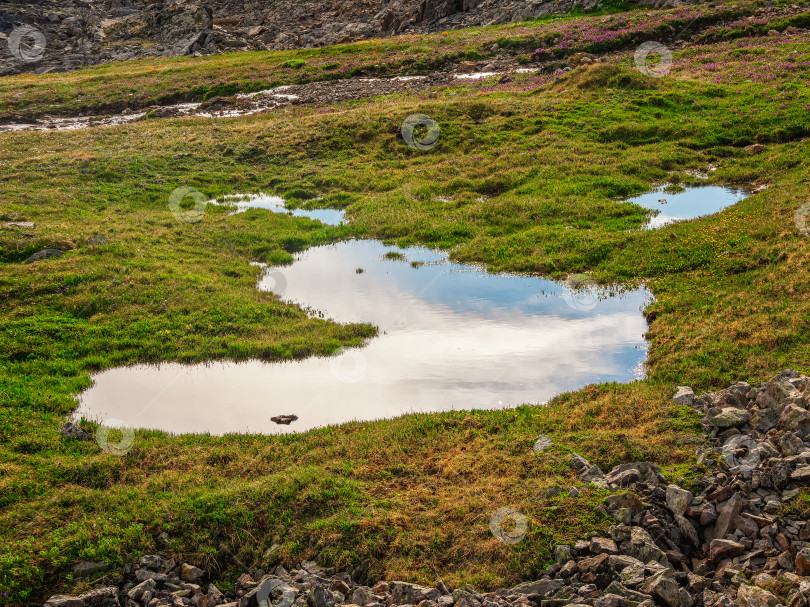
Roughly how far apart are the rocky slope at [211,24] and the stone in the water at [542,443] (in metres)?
72.0

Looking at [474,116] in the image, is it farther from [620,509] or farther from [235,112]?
[620,509]

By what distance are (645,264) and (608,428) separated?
10187 millimetres

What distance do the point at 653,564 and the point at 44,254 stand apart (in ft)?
76.9

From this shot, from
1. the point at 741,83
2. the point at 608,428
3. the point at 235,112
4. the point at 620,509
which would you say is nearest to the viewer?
the point at 620,509

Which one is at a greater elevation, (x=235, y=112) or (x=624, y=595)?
(x=235, y=112)

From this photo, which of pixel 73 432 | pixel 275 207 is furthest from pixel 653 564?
pixel 275 207

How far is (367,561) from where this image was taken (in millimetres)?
10242

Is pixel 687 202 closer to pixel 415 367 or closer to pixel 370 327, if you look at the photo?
pixel 370 327

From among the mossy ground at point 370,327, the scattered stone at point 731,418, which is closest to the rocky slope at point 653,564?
the mossy ground at point 370,327

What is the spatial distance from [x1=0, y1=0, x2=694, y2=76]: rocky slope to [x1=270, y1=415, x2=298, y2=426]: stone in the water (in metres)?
72.1

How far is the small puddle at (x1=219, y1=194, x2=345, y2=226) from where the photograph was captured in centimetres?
2991

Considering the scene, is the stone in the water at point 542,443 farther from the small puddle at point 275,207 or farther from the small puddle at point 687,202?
the small puddle at point 275,207

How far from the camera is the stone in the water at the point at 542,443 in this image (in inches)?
497

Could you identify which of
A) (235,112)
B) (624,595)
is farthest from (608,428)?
(235,112)
